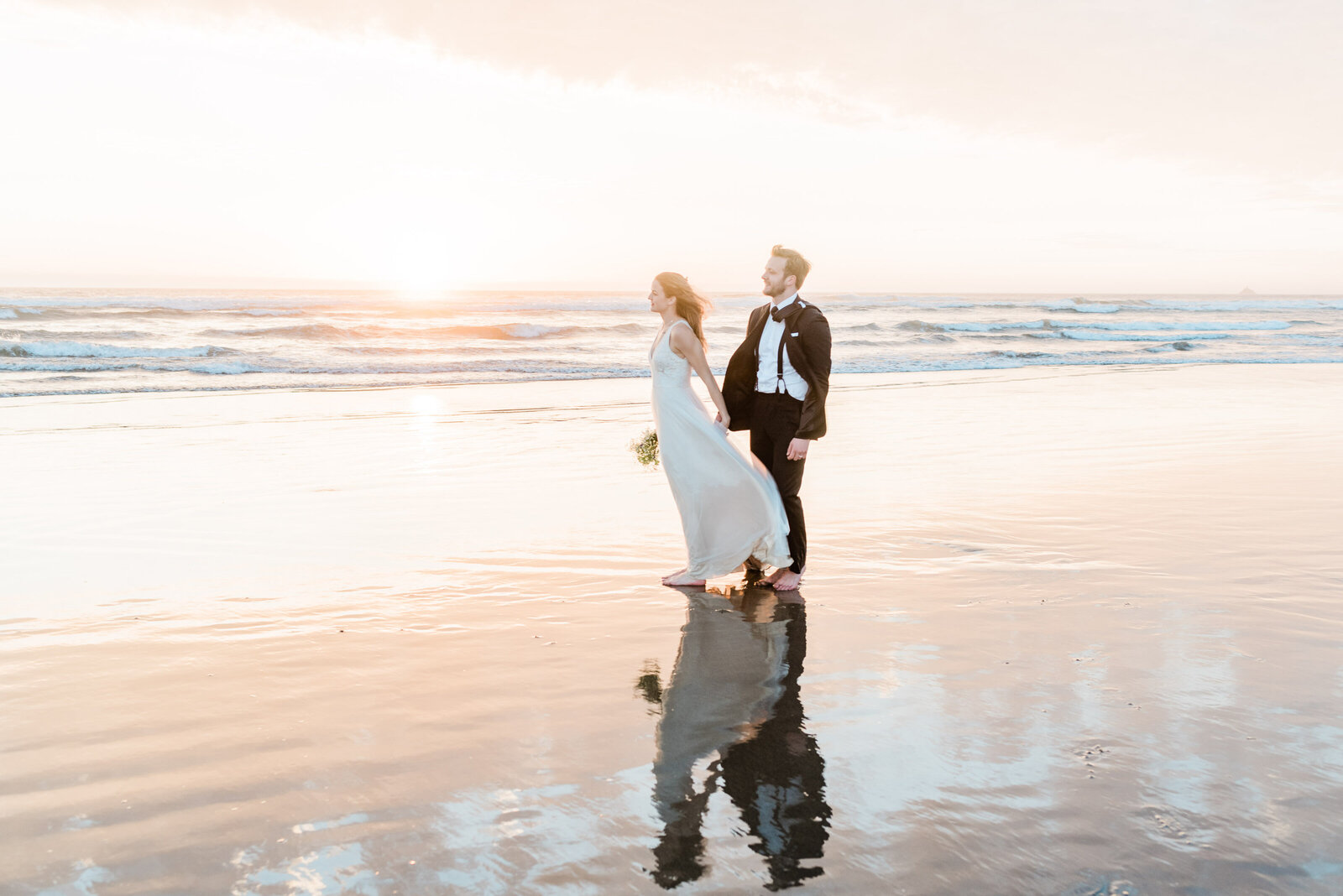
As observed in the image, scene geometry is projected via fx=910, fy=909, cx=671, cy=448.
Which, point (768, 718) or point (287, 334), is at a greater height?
point (287, 334)

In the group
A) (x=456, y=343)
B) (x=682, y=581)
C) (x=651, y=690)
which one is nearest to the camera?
(x=651, y=690)

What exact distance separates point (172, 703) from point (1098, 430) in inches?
426

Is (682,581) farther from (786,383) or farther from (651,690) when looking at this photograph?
(651,690)

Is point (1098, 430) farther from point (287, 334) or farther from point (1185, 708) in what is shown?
point (287, 334)

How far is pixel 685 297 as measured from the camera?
18.3 feet

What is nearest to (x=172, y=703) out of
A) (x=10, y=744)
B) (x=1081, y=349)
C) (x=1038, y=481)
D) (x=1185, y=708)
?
(x=10, y=744)

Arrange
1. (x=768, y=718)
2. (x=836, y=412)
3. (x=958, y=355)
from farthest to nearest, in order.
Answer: (x=958, y=355), (x=836, y=412), (x=768, y=718)

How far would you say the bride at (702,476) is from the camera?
5.49 meters

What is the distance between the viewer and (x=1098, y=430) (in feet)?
37.7

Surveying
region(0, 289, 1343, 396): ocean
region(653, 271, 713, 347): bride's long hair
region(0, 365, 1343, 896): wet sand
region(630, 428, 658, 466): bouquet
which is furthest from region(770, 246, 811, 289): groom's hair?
region(0, 289, 1343, 396): ocean

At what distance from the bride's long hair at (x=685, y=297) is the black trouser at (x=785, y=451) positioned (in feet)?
1.83

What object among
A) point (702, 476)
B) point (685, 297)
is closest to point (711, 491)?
point (702, 476)

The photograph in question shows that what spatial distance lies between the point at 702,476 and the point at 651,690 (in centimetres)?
189

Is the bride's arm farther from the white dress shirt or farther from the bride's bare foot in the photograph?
the bride's bare foot
